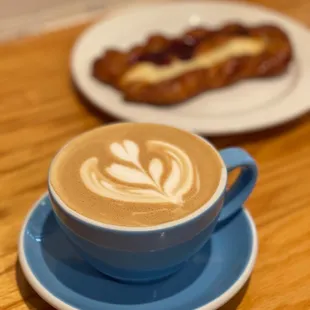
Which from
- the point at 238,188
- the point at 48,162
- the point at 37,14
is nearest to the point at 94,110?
the point at 48,162

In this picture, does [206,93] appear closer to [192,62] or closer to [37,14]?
[192,62]

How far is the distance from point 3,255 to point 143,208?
0.17 meters

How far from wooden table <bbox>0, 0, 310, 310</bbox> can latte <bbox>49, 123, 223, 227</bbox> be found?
0.11 meters

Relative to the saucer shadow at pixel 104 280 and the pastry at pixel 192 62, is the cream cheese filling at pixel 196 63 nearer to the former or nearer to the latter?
the pastry at pixel 192 62

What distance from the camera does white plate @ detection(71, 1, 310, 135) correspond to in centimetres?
70

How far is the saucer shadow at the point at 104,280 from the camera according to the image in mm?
454

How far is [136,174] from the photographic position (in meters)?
0.46

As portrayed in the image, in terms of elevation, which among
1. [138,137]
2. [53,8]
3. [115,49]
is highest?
[138,137]

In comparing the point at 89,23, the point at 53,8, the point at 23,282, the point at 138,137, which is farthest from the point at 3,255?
the point at 53,8

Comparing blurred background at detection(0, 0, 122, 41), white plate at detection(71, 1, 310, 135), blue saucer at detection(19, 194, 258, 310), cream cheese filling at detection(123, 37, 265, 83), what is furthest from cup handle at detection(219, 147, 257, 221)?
blurred background at detection(0, 0, 122, 41)

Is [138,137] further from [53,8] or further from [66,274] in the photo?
[53,8]

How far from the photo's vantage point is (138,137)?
50 cm

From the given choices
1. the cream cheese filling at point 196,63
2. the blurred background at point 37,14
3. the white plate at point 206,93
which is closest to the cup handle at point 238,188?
the white plate at point 206,93

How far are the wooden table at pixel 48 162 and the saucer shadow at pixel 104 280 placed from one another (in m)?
0.03
